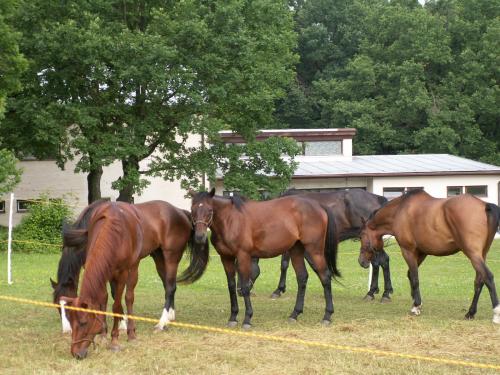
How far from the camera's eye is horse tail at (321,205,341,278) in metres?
11.0

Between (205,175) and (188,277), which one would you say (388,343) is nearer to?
(188,277)

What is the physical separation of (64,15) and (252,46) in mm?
7129

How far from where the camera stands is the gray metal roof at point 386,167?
33719 millimetres

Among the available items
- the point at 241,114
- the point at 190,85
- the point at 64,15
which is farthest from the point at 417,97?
the point at 64,15

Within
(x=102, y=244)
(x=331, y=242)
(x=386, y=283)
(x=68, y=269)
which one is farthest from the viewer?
(x=386, y=283)

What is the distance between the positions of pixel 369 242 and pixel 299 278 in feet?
6.43

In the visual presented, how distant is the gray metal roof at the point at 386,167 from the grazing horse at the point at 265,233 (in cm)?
2175

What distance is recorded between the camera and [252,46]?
26812mm

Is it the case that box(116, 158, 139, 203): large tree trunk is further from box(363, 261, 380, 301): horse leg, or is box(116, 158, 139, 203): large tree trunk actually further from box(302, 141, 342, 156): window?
box(363, 261, 380, 301): horse leg

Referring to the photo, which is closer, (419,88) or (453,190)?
(453,190)

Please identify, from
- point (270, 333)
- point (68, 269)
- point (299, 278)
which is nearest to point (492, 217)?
point (299, 278)

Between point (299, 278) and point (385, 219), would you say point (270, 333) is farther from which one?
point (385, 219)

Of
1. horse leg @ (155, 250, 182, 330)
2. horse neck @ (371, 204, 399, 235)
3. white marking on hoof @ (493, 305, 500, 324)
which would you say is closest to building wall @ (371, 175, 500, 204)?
horse neck @ (371, 204, 399, 235)

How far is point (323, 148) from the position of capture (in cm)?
3719
